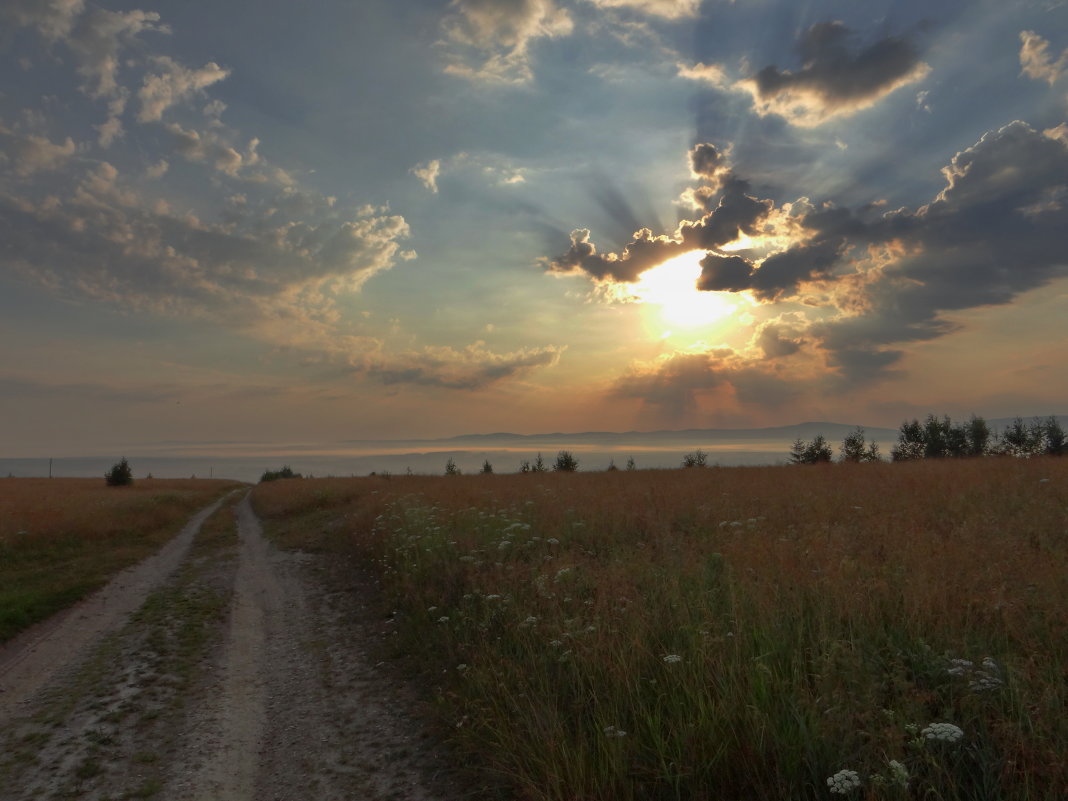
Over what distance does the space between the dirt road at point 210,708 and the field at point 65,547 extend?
0.80 metres

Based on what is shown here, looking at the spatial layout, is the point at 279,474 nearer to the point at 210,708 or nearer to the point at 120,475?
the point at 120,475

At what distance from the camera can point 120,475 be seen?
191 feet

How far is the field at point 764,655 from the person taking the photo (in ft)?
13.3

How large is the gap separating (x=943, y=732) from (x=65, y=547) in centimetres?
2515

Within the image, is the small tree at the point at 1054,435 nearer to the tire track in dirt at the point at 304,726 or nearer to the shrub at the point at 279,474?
the tire track in dirt at the point at 304,726

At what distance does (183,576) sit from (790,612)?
15.5m

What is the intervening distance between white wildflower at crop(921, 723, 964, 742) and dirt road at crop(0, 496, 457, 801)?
3.85m

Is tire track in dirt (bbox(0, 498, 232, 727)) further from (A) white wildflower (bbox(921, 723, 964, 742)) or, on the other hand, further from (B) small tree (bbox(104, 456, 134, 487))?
(B) small tree (bbox(104, 456, 134, 487))

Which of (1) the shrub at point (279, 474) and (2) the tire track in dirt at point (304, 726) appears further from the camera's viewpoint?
(1) the shrub at point (279, 474)

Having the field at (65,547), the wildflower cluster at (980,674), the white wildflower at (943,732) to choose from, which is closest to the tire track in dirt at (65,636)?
the field at (65,547)

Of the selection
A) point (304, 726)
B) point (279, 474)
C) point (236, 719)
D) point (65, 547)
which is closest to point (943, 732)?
point (304, 726)

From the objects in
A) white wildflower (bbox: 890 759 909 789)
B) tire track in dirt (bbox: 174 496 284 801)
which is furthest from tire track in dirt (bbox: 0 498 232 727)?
white wildflower (bbox: 890 759 909 789)

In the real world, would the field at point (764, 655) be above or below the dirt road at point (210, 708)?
above

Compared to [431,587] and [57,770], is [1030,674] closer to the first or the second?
[431,587]
